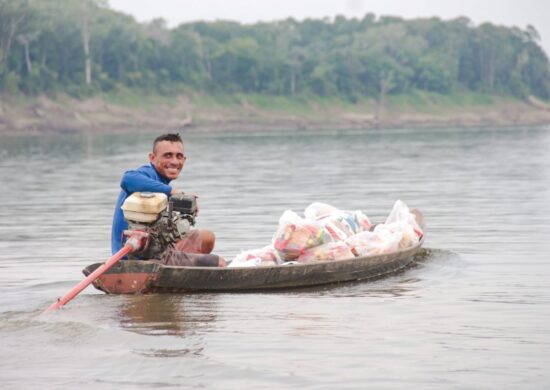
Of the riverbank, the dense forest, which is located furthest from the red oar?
the dense forest

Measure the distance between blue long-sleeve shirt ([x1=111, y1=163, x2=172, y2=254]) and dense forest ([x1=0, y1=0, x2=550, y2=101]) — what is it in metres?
68.6

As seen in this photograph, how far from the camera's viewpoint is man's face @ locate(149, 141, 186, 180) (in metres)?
9.54

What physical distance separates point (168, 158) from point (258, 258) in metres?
1.49

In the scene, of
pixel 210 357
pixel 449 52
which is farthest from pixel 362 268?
pixel 449 52

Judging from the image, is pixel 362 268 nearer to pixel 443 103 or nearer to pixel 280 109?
pixel 280 109

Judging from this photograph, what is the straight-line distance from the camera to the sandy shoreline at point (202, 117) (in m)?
74.6

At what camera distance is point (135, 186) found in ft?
30.6

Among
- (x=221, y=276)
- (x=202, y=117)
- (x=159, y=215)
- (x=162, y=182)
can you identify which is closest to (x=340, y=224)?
(x=221, y=276)

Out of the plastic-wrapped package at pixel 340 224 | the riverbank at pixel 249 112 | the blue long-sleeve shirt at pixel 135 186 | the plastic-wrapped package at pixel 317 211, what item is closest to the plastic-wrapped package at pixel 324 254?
the plastic-wrapped package at pixel 340 224

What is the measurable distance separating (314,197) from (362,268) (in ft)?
36.3

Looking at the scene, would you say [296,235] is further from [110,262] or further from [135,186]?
[110,262]

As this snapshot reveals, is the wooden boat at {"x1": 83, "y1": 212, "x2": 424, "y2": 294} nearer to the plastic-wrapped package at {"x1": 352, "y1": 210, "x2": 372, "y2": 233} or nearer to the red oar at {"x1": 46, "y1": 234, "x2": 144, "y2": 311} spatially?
the red oar at {"x1": 46, "y1": 234, "x2": 144, "y2": 311}

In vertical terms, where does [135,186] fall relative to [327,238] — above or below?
above

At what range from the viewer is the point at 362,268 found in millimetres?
10617
